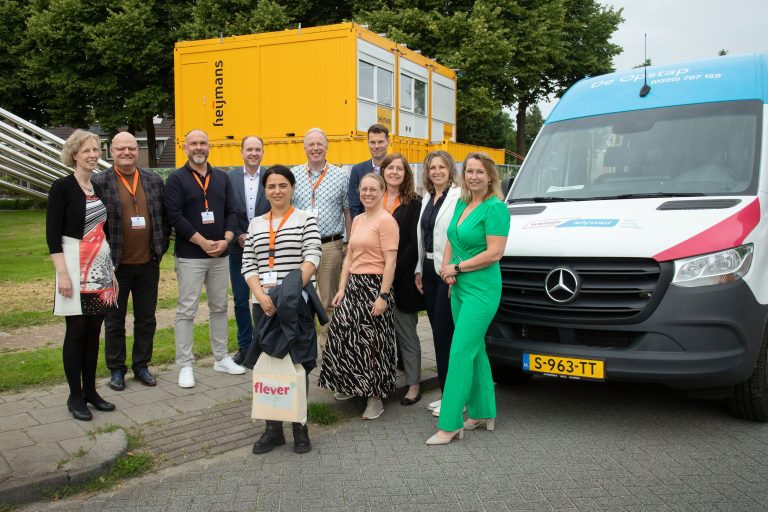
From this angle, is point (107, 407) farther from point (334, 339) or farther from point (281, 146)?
point (281, 146)

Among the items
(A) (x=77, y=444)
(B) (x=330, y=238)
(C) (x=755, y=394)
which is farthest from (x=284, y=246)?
(C) (x=755, y=394)

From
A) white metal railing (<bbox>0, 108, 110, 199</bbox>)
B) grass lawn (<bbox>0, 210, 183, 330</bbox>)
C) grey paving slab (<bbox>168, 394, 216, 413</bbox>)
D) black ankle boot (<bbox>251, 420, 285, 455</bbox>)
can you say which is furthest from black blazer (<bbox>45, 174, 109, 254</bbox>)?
white metal railing (<bbox>0, 108, 110, 199</bbox>)

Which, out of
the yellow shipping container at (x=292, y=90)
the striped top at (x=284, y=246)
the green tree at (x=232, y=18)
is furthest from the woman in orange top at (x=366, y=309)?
the green tree at (x=232, y=18)

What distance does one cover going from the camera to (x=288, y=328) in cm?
424

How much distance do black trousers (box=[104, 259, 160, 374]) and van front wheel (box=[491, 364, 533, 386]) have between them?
9.53 feet

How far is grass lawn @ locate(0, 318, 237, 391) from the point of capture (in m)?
5.47

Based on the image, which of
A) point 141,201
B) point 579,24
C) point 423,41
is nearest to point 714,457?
point 141,201

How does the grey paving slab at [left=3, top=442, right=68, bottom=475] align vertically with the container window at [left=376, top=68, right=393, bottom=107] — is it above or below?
below

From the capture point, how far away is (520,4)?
25766 mm

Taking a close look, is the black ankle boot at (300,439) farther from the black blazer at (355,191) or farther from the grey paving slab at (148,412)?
the black blazer at (355,191)

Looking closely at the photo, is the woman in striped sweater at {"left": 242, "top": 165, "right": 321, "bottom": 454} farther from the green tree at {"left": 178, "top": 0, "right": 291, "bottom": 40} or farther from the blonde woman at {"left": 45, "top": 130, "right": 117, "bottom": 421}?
the green tree at {"left": 178, "top": 0, "right": 291, "bottom": 40}

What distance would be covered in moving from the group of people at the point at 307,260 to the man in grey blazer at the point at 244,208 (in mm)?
29

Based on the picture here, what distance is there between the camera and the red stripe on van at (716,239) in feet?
14.0

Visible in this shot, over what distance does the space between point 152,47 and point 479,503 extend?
2460 centimetres
